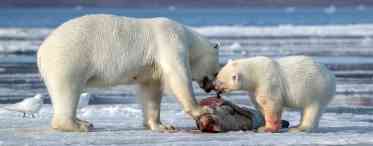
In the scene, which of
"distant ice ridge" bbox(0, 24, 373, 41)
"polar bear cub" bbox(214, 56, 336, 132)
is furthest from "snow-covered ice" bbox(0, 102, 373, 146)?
"distant ice ridge" bbox(0, 24, 373, 41)

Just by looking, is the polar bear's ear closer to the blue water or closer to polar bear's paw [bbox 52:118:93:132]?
polar bear's paw [bbox 52:118:93:132]

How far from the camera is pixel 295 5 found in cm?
15775

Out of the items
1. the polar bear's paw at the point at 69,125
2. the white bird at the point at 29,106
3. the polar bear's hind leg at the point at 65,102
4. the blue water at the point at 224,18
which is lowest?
the blue water at the point at 224,18

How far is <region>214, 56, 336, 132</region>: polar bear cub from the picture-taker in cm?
1041

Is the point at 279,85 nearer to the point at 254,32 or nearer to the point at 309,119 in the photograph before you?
the point at 309,119

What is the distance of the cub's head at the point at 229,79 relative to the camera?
10430 mm

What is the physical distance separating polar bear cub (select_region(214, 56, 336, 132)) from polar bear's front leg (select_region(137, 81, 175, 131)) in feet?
2.13

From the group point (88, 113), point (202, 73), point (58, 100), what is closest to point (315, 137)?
point (202, 73)

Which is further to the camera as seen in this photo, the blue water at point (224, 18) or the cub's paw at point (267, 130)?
the blue water at point (224, 18)

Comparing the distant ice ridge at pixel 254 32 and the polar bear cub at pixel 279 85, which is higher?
the polar bear cub at pixel 279 85

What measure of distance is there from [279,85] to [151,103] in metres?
1.32

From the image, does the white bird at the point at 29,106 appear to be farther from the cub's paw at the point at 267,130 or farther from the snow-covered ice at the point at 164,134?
the cub's paw at the point at 267,130

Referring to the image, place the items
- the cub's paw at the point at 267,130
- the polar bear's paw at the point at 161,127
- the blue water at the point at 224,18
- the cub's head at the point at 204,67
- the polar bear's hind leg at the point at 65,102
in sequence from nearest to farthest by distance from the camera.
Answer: the polar bear's hind leg at the point at 65,102
the cub's paw at the point at 267,130
the polar bear's paw at the point at 161,127
the cub's head at the point at 204,67
the blue water at the point at 224,18

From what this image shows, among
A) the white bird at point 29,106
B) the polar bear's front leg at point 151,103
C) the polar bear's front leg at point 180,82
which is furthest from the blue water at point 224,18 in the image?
the polar bear's front leg at point 180,82
